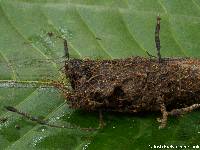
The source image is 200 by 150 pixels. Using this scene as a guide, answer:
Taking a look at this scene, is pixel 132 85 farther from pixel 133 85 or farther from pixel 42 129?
pixel 42 129

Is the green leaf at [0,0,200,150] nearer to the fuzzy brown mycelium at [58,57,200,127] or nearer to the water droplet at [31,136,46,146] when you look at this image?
the water droplet at [31,136,46,146]

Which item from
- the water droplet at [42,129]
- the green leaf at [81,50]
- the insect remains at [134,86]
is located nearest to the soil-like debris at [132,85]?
the insect remains at [134,86]

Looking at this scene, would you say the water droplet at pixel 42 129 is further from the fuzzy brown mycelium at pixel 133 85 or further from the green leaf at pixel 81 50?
the fuzzy brown mycelium at pixel 133 85

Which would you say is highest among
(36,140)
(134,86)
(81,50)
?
(81,50)

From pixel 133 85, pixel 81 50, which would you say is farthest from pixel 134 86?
pixel 81 50

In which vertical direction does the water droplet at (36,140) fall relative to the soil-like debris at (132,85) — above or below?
below
